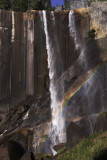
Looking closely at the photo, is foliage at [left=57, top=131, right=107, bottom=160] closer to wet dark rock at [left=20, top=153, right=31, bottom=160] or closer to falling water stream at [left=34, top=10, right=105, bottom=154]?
wet dark rock at [left=20, top=153, right=31, bottom=160]

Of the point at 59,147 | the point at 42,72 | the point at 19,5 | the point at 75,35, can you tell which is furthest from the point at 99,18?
the point at 19,5

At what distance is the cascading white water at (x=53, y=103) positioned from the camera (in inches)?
451

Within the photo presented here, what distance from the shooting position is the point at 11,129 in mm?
11930

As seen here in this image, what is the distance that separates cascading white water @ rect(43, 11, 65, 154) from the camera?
11.5 m

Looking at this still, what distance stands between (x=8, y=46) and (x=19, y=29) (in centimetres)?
151

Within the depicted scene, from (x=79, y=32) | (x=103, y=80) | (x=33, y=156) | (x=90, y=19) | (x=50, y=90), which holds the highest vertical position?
(x=90, y=19)

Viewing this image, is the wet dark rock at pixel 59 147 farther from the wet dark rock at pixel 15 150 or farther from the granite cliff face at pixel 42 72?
the wet dark rock at pixel 15 150

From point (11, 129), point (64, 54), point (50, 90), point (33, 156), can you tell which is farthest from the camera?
point (64, 54)

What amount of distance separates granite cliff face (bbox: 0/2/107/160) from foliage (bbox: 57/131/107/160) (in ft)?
4.83

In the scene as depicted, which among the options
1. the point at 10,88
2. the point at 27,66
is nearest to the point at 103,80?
the point at 27,66

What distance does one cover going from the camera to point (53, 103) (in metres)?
12.9

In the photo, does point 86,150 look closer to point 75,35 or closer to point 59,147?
point 59,147

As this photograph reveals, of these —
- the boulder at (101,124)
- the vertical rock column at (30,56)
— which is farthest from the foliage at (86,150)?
the vertical rock column at (30,56)

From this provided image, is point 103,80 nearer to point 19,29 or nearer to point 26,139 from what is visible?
point 26,139
